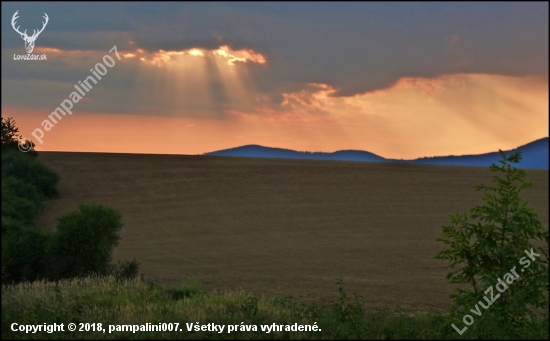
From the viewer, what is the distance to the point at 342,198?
47.0 m

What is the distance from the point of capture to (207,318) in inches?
368

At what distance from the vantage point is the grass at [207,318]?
27.2ft

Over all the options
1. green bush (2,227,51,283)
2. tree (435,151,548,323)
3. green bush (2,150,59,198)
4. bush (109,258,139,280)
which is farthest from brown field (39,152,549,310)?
tree (435,151,548,323)

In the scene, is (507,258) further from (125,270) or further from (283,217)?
(283,217)

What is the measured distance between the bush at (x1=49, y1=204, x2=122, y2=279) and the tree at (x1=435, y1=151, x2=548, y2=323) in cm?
1238

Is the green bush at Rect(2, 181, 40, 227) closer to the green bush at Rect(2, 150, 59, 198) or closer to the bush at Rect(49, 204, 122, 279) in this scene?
the bush at Rect(49, 204, 122, 279)

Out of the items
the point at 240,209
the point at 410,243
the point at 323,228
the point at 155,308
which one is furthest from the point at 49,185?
the point at 155,308

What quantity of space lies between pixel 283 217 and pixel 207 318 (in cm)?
3057

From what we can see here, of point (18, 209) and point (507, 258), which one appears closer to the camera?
point (507, 258)

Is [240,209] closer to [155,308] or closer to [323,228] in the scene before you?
[323,228]

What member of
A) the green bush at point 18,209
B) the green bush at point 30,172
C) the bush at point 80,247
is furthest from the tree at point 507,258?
the green bush at point 30,172

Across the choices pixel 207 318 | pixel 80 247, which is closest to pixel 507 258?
pixel 207 318

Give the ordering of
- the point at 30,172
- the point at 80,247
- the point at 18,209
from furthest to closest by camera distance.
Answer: the point at 30,172 < the point at 18,209 < the point at 80,247

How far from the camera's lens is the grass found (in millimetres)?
8305
